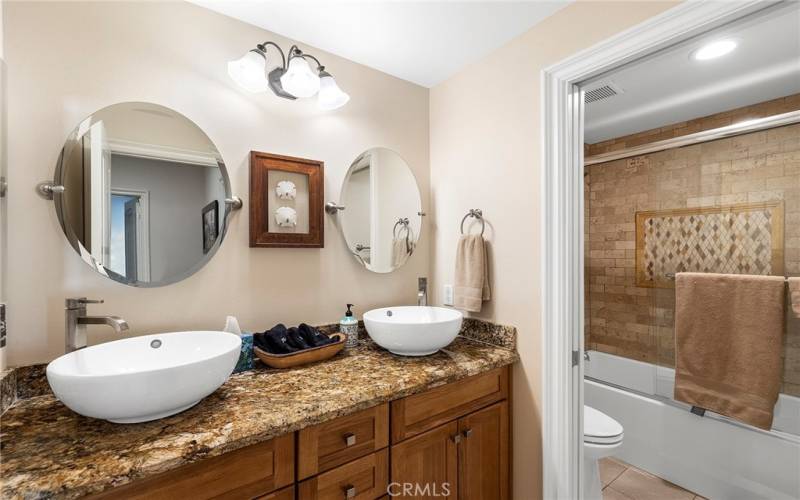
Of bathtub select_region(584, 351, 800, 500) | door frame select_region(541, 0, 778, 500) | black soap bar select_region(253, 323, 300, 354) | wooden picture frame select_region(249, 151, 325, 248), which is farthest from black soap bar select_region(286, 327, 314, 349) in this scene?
bathtub select_region(584, 351, 800, 500)

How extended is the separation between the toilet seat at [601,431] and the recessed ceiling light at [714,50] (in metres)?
1.80

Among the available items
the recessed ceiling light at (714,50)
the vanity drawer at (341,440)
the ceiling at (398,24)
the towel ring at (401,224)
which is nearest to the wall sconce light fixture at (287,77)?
the ceiling at (398,24)

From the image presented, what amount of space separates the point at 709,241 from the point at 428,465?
2328mm

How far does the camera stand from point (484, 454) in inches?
57.6

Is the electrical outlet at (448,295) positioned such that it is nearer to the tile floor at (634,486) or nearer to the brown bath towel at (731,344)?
the tile floor at (634,486)

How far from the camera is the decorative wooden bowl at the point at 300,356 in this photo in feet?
4.28

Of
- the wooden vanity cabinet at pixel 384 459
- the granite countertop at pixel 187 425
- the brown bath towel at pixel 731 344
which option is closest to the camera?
the granite countertop at pixel 187 425

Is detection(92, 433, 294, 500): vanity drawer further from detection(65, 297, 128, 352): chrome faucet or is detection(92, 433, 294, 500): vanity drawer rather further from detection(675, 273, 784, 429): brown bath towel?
detection(675, 273, 784, 429): brown bath towel

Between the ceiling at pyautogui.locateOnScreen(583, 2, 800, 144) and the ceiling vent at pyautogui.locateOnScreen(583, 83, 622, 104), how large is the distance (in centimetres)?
3

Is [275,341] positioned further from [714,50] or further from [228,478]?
[714,50]

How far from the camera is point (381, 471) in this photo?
45.6 inches

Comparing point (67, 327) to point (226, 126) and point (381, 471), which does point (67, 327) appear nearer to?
point (226, 126)

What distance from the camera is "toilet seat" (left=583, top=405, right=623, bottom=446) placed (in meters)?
1.69

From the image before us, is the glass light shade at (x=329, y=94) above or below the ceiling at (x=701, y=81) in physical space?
below
